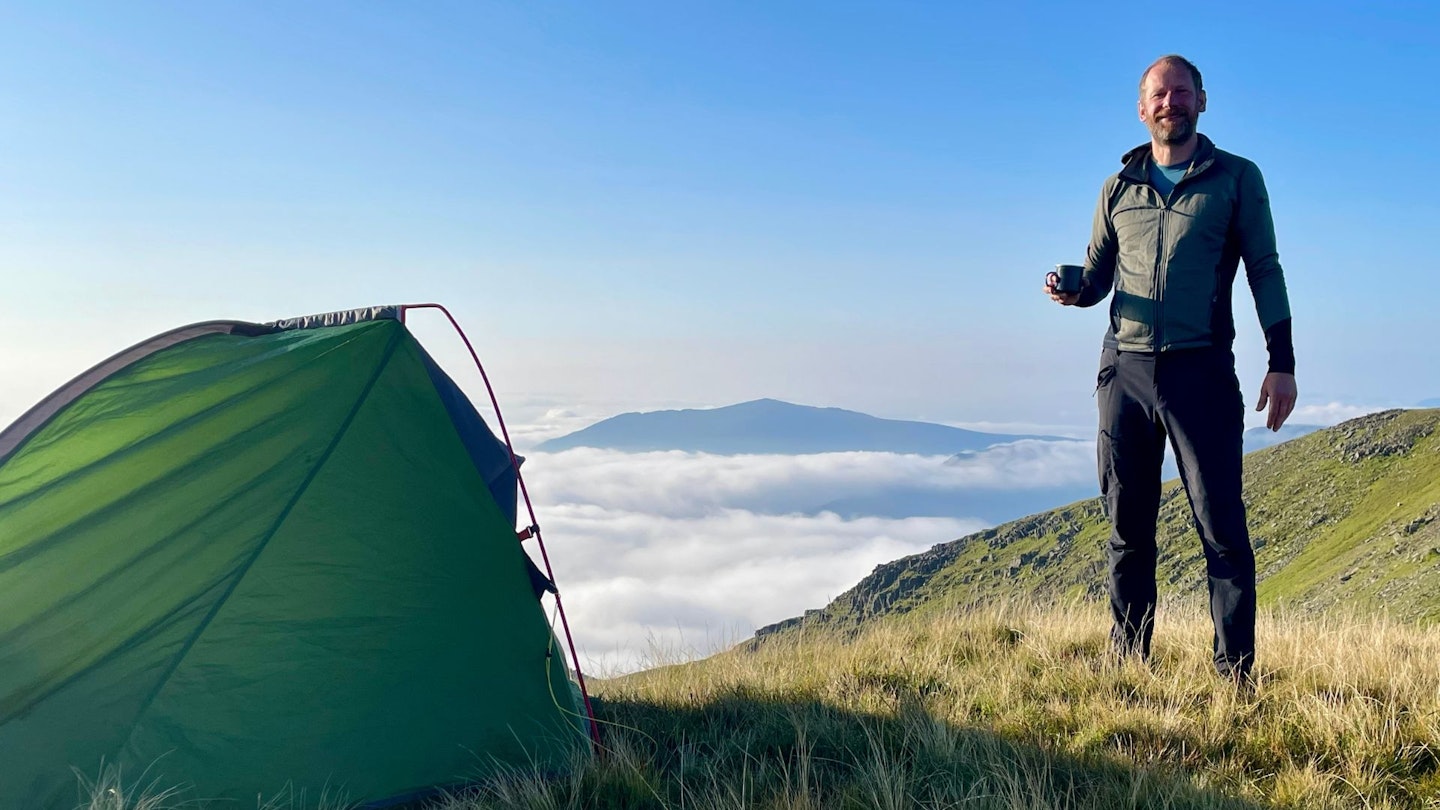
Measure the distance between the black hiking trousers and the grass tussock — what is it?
13.8 inches

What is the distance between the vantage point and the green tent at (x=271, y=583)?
4.34 m

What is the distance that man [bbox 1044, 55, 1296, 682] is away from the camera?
15.7 ft

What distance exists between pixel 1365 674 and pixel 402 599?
4645mm

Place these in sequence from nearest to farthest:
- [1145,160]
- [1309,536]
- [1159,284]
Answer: [1159,284], [1145,160], [1309,536]

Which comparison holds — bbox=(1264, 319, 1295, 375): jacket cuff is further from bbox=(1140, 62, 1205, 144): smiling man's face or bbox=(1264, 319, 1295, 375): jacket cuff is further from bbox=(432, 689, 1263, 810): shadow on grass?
bbox=(432, 689, 1263, 810): shadow on grass

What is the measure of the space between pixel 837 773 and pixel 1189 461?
2294 millimetres

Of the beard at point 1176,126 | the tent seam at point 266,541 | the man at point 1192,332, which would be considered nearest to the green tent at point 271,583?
the tent seam at point 266,541

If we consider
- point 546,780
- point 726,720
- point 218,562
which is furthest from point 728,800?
Answer: point 218,562

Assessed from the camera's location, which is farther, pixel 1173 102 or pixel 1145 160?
pixel 1145 160

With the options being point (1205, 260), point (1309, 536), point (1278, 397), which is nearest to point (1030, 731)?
point (1278, 397)

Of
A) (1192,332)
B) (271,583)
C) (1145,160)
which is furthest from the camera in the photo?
(1145,160)

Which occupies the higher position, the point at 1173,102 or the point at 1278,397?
the point at 1173,102

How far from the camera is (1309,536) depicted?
1961 inches

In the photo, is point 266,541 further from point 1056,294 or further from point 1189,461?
point 1189,461
